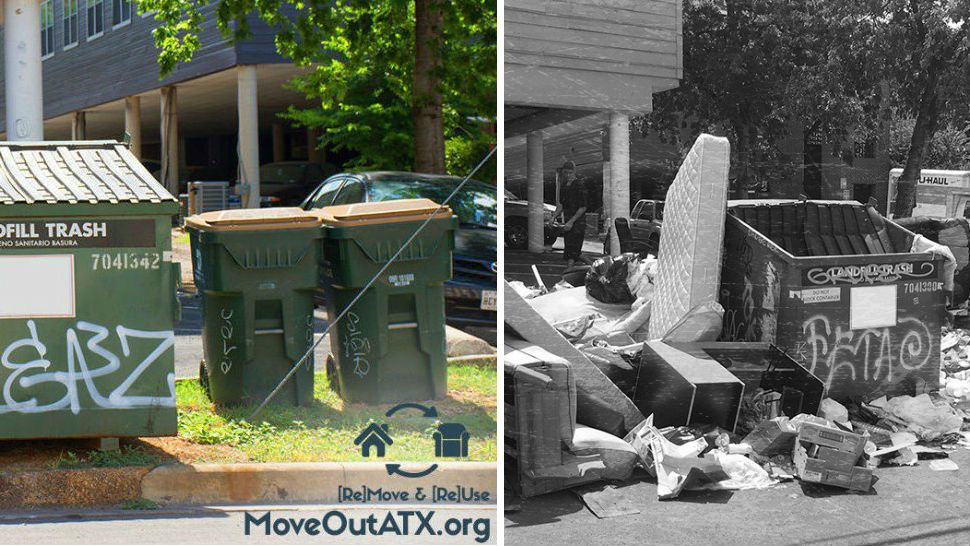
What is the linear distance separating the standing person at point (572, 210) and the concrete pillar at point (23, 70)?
502 centimetres

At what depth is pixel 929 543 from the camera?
4.46 m

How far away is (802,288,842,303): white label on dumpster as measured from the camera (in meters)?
4.82

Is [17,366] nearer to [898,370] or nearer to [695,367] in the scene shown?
[695,367]

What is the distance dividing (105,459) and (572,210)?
8.36ft

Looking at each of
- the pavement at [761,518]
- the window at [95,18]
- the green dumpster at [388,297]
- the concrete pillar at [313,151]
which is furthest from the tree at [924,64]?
the window at [95,18]

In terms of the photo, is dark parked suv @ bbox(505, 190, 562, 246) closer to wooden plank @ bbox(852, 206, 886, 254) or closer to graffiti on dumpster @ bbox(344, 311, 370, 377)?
wooden plank @ bbox(852, 206, 886, 254)

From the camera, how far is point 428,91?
897 centimetres

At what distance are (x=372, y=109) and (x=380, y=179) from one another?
4406 millimetres

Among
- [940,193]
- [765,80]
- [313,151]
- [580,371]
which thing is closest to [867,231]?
[940,193]

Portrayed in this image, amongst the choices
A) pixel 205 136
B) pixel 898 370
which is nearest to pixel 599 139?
pixel 898 370

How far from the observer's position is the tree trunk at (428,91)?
29.4 feet

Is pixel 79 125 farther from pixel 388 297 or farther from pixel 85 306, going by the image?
pixel 85 306

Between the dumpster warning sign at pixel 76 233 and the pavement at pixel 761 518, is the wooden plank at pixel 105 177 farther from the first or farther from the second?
the pavement at pixel 761 518

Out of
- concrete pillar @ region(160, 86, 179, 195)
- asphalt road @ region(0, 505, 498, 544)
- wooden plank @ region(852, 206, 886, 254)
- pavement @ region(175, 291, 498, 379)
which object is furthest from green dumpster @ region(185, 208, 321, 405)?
concrete pillar @ region(160, 86, 179, 195)
